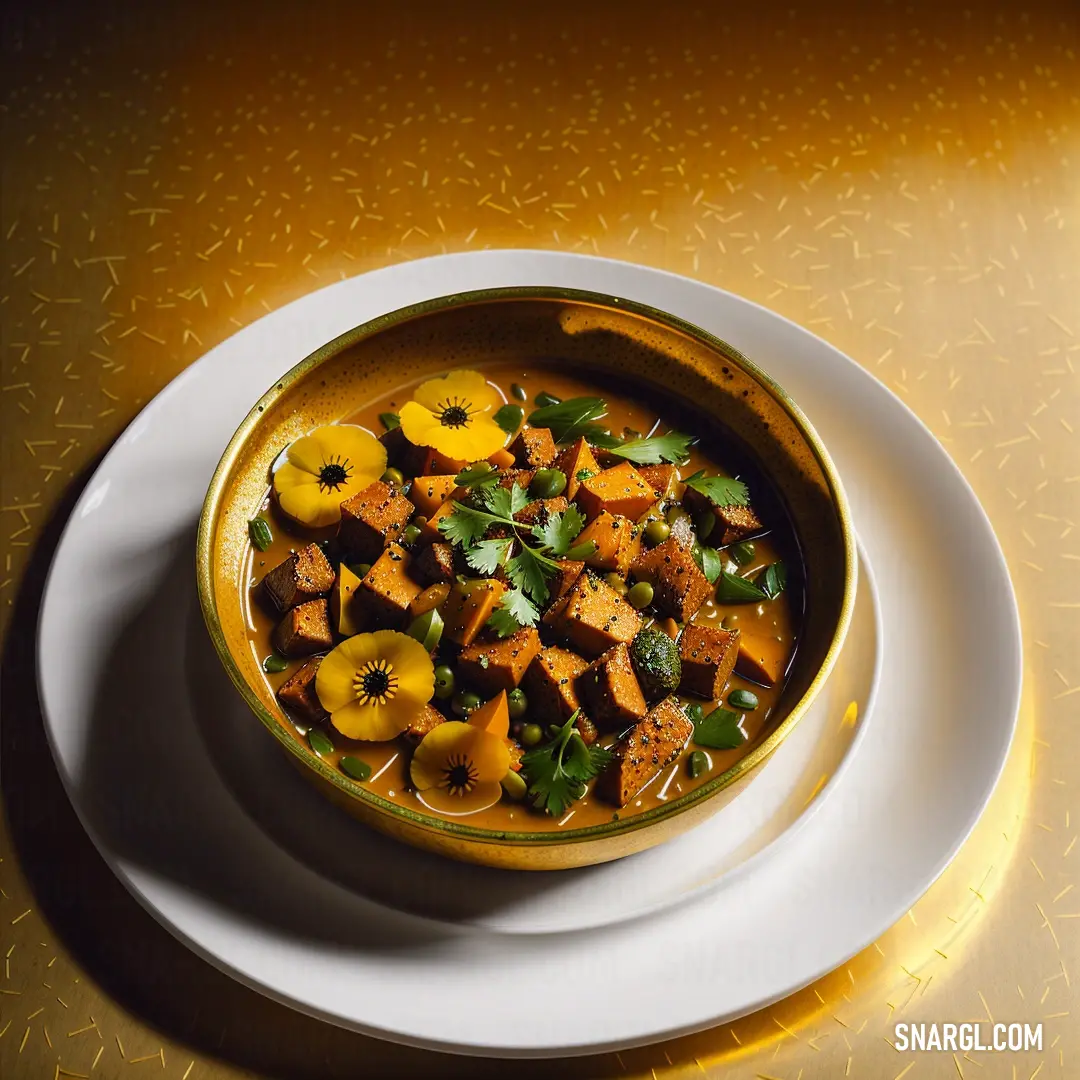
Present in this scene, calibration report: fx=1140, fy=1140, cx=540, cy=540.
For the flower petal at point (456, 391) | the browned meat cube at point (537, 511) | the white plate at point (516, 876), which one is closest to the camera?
the white plate at point (516, 876)

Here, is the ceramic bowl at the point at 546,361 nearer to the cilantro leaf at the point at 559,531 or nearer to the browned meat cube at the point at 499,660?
the browned meat cube at the point at 499,660

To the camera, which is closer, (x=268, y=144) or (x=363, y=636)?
(x=363, y=636)

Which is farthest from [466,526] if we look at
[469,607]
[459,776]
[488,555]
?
[459,776]

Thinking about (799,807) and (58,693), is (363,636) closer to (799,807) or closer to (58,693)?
(58,693)

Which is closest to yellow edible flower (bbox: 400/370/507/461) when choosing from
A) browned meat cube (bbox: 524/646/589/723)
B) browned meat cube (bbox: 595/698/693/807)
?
browned meat cube (bbox: 524/646/589/723)

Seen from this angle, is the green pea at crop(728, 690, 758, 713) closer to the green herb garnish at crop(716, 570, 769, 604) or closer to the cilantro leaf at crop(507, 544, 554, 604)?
the green herb garnish at crop(716, 570, 769, 604)

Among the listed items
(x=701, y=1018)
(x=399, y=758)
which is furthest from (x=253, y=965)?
(x=701, y=1018)

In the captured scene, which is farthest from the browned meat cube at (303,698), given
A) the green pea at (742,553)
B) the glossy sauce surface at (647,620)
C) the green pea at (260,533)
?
the green pea at (742,553)
